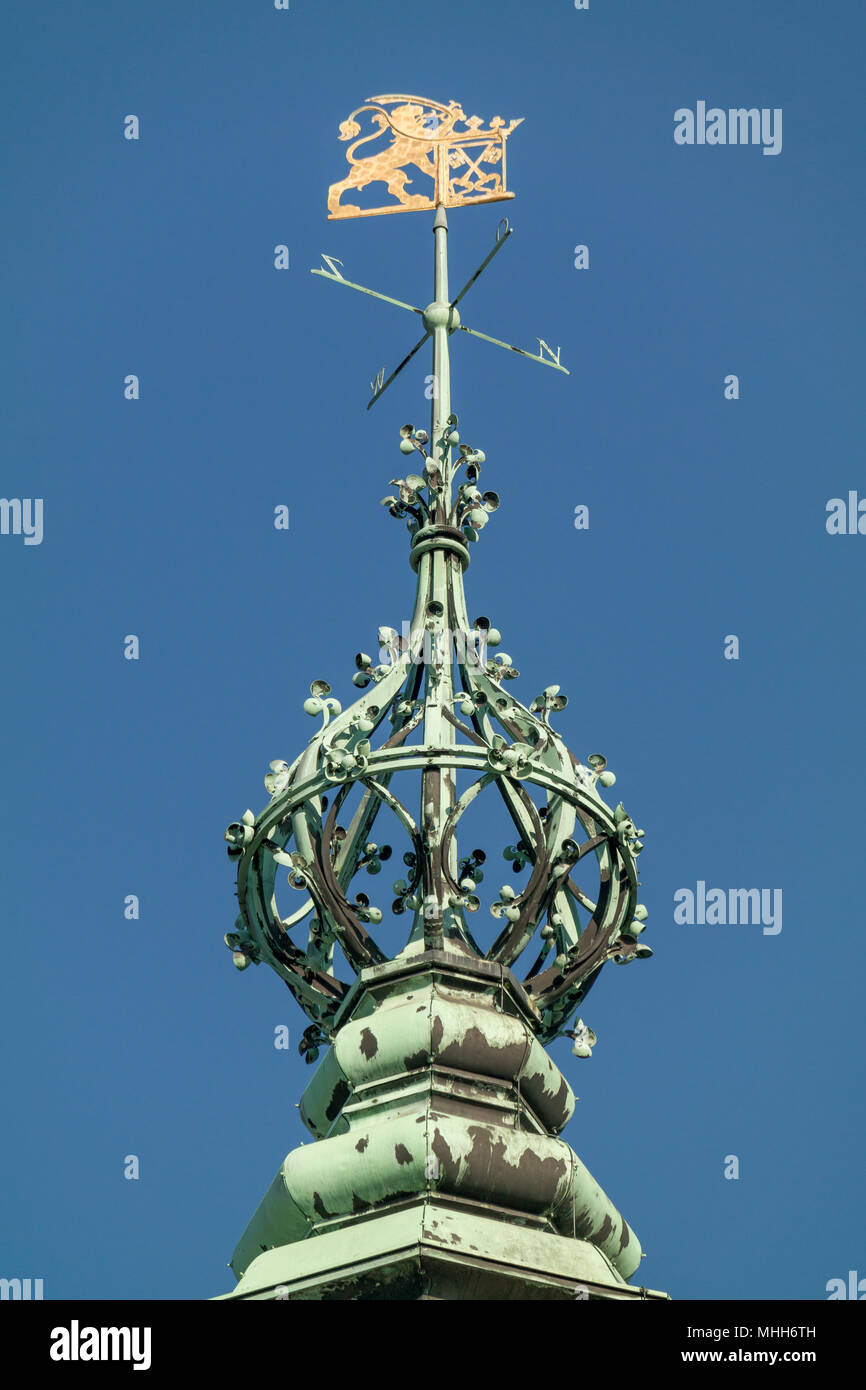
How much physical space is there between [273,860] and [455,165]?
12.6m

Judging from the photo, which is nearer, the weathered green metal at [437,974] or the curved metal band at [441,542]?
the weathered green metal at [437,974]

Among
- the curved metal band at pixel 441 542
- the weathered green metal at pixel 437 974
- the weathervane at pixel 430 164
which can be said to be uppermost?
the weathervane at pixel 430 164

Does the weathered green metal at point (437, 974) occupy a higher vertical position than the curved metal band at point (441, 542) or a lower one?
lower

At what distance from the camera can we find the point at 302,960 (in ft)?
96.0

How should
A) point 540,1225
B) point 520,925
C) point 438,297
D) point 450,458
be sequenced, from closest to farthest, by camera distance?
point 540,1225
point 520,925
point 450,458
point 438,297

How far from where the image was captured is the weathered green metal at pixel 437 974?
24.6 m

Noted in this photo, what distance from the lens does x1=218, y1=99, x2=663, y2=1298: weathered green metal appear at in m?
24.6

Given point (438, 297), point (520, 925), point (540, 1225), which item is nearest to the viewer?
point (540, 1225)

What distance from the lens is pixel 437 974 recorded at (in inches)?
1046

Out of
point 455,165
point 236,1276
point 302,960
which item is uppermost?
point 455,165

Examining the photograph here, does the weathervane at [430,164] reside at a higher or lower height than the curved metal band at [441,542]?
higher

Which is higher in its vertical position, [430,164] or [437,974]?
[430,164]
